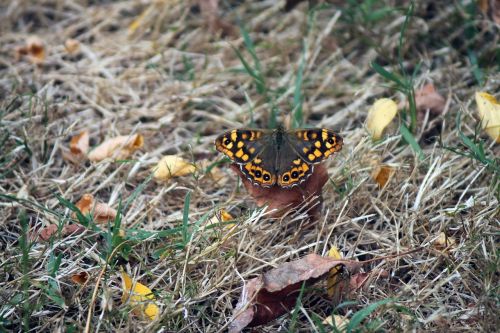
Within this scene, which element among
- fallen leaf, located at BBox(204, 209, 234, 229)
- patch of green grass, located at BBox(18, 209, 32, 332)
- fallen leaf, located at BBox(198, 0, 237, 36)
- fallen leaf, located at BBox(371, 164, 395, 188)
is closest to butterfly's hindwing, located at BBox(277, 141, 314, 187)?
fallen leaf, located at BBox(204, 209, 234, 229)

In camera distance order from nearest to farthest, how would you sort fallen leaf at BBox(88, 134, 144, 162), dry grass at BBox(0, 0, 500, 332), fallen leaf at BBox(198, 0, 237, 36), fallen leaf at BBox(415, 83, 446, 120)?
dry grass at BBox(0, 0, 500, 332), fallen leaf at BBox(88, 134, 144, 162), fallen leaf at BBox(415, 83, 446, 120), fallen leaf at BBox(198, 0, 237, 36)

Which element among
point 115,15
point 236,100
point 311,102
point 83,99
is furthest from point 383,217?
point 115,15

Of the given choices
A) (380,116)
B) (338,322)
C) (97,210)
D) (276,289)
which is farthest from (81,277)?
(380,116)

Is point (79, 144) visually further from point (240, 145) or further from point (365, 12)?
point (365, 12)

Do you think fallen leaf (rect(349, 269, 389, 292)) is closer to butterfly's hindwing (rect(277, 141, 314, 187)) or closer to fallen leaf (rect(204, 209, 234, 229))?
butterfly's hindwing (rect(277, 141, 314, 187))

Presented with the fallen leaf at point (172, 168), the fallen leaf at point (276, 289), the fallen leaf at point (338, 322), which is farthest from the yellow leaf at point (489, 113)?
the fallen leaf at point (172, 168)

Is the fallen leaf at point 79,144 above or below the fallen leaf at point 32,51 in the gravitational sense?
below

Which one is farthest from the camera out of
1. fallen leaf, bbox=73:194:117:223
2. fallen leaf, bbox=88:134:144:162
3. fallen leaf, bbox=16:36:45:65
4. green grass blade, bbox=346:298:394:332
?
fallen leaf, bbox=16:36:45:65

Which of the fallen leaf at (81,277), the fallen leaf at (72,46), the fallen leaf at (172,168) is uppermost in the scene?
the fallen leaf at (72,46)

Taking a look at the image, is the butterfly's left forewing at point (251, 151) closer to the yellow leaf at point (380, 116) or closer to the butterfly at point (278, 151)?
the butterfly at point (278, 151)
